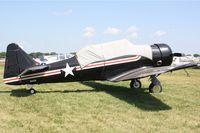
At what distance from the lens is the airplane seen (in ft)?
36.7

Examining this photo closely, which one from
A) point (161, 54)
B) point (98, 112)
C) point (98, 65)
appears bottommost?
point (98, 112)

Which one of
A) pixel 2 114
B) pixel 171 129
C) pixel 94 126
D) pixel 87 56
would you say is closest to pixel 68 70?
pixel 87 56

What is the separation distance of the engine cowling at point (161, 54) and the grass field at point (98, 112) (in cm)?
205

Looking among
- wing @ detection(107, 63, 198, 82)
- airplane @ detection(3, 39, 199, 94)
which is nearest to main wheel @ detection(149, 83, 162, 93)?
airplane @ detection(3, 39, 199, 94)

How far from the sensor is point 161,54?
13.0 metres

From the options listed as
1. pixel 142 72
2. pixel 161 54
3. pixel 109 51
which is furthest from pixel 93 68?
pixel 161 54

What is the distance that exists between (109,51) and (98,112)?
4.58m

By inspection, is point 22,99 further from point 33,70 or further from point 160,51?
point 160,51

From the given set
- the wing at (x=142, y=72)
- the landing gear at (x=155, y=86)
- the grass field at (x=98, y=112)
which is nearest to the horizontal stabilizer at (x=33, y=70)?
the grass field at (x=98, y=112)

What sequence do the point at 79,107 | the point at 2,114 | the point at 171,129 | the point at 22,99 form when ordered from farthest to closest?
the point at 22,99, the point at 79,107, the point at 2,114, the point at 171,129

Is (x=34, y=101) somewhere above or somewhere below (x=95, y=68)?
below

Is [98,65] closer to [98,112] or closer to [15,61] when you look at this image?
[15,61]

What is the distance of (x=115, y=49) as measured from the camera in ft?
40.9

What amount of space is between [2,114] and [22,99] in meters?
2.24
